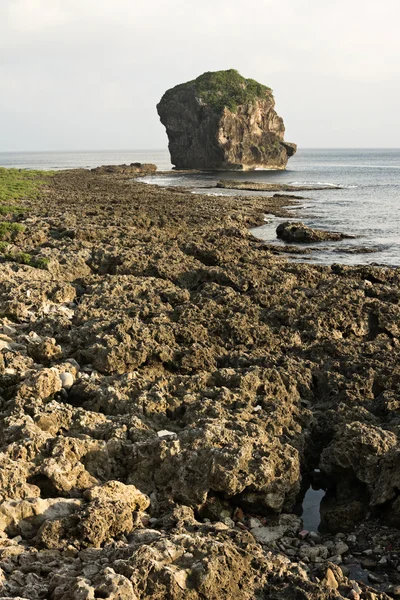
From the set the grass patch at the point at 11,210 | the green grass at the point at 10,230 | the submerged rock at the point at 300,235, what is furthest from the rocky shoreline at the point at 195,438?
the submerged rock at the point at 300,235

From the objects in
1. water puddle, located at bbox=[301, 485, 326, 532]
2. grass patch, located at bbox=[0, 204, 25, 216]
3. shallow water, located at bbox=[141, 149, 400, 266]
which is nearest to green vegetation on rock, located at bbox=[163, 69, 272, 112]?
shallow water, located at bbox=[141, 149, 400, 266]

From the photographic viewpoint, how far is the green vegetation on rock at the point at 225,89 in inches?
5457

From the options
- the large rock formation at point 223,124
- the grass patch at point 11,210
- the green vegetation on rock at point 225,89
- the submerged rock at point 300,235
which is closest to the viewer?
the grass patch at point 11,210

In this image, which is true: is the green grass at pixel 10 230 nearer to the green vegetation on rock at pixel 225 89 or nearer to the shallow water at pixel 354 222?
the shallow water at pixel 354 222

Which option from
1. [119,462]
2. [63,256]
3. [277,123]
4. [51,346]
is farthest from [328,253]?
[277,123]

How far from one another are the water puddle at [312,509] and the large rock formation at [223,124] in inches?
5028

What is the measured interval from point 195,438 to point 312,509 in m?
2.37

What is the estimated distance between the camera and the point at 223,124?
132 metres

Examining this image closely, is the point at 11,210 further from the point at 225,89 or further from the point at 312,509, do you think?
the point at 225,89

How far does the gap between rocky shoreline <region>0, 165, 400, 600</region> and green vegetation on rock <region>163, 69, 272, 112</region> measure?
126 metres

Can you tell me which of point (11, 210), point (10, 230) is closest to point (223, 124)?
point (11, 210)

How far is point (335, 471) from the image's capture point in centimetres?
992

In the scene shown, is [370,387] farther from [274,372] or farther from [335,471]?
[335,471]

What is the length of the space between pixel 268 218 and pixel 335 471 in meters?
41.9
